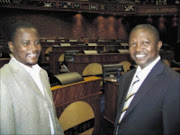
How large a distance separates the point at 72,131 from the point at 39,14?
11.1 metres

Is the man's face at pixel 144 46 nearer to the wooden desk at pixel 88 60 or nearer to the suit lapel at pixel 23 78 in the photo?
the suit lapel at pixel 23 78

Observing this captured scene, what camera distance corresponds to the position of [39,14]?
39.0 feet

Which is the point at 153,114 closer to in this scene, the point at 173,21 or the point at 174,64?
the point at 174,64

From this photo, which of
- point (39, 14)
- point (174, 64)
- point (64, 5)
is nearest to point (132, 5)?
point (64, 5)

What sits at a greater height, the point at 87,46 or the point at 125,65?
the point at 87,46

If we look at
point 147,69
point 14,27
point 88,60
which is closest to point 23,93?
point 14,27

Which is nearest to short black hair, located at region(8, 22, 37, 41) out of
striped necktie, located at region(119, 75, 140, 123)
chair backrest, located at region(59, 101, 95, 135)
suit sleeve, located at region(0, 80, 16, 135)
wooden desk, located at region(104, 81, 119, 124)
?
suit sleeve, located at region(0, 80, 16, 135)

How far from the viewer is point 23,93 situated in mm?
1138

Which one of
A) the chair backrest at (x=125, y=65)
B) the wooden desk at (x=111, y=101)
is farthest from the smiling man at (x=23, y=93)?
the chair backrest at (x=125, y=65)

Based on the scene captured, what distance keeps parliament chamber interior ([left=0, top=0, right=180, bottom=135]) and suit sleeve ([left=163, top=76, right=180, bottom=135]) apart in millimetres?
1303

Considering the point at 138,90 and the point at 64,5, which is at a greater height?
the point at 64,5

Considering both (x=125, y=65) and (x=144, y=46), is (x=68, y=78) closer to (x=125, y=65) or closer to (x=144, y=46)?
(x=144, y=46)

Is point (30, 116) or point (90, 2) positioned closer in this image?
point (30, 116)

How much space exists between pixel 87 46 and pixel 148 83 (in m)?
8.05
